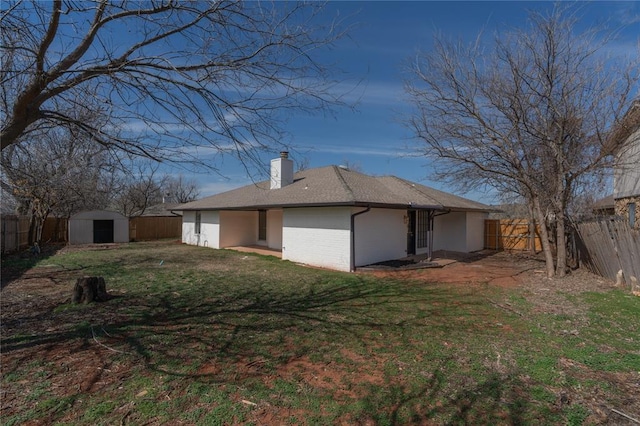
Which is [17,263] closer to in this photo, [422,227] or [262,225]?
[262,225]

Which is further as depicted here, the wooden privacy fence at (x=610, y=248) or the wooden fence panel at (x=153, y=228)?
the wooden fence panel at (x=153, y=228)

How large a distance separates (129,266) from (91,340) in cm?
814

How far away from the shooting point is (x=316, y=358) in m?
4.46

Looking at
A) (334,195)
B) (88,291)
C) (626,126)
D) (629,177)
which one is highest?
(626,126)

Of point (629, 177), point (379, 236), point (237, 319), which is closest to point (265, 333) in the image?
point (237, 319)

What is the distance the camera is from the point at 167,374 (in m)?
3.88

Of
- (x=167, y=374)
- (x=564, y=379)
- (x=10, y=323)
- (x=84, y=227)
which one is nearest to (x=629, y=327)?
(x=564, y=379)

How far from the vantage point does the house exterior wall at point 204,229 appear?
1947 cm

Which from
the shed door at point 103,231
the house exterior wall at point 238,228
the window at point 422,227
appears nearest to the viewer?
the window at point 422,227

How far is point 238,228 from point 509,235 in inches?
605

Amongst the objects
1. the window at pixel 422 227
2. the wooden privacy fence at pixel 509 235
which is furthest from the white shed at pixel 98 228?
the wooden privacy fence at pixel 509 235

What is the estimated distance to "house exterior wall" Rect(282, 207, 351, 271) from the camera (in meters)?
12.1

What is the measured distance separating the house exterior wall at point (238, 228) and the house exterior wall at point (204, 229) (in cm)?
34

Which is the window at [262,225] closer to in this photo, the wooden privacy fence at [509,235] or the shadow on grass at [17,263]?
the shadow on grass at [17,263]
